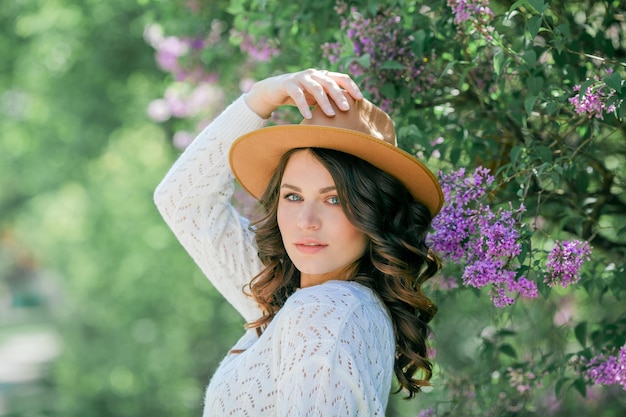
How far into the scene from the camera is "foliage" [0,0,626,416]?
8.13 ft

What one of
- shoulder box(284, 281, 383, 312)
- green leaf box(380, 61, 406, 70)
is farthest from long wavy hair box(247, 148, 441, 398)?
green leaf box(380, 61, 406, 70)

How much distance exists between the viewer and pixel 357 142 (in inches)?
85.6

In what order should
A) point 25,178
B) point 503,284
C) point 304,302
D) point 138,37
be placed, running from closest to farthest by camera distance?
point 304,302
point 503,284
point 138,37
point 25,178

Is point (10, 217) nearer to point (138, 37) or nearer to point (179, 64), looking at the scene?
point (138, 37)

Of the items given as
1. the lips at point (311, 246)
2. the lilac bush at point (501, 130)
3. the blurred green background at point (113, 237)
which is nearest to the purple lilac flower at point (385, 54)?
the lilac bush at point (501, 130)

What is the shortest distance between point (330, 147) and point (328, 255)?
0.25 metres

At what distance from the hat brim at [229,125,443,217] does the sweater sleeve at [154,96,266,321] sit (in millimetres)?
144

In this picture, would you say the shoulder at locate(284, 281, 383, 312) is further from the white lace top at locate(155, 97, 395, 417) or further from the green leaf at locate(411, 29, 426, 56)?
the green leaf at locate(411, 29, 426, 56)

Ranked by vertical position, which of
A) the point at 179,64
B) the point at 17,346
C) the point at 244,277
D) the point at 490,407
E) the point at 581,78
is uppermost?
the point at 581,78

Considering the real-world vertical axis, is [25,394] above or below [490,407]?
below

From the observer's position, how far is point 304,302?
2068 millimetres

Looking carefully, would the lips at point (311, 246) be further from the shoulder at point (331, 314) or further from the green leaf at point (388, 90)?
the green leaf at point (388, 90)

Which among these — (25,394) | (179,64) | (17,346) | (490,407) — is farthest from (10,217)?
(490,407)

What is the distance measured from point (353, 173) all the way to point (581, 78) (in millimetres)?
891
